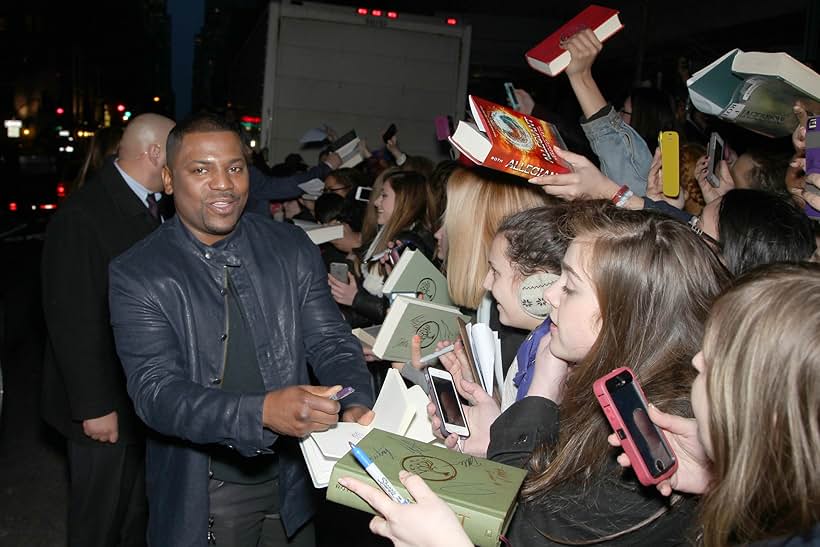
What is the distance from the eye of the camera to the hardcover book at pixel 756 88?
272cm

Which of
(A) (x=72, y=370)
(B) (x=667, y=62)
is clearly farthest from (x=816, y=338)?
(B) (x=667, y=62)

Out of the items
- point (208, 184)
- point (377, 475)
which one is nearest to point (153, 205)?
point (208, 184)

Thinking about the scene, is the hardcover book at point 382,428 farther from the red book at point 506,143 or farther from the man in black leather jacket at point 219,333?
the red book at point 506,143

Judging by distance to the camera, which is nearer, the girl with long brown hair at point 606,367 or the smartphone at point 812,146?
the girl with long brown hair at point 606,367

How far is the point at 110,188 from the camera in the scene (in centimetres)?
388

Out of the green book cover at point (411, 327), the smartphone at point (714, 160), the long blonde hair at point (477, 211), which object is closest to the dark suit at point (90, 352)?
the green book cover at point (411, 327)

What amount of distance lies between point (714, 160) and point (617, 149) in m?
0.72

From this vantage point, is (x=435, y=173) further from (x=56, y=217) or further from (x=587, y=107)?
(x=56, y=217)

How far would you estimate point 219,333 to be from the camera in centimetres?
270

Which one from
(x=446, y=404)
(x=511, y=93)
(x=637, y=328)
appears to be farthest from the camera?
(x=511, y=93)

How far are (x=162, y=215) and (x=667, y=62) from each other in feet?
50.4

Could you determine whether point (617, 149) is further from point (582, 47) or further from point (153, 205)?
point (153, 205)

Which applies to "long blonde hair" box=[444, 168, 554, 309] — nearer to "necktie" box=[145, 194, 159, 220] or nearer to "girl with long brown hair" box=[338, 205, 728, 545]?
"girl with long brown hair" box=[338, 205, 728, 545]

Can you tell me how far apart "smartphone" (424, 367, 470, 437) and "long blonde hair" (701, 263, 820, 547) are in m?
0.96
